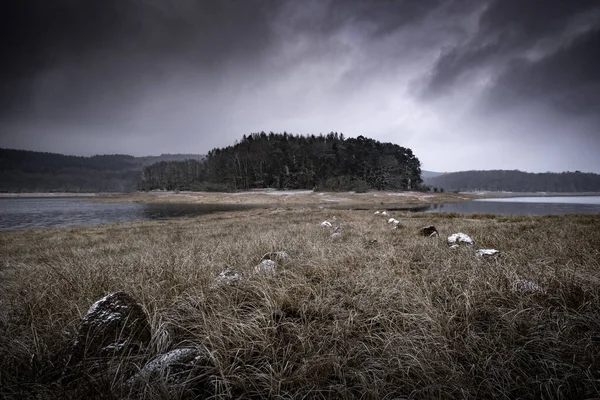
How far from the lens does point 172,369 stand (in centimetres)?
183

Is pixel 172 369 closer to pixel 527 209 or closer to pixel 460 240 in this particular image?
pixel 460 240

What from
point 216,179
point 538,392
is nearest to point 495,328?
point 538,392

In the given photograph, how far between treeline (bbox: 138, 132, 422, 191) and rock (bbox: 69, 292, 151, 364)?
73.7m

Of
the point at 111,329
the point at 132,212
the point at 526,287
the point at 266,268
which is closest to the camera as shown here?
the point at 111,329

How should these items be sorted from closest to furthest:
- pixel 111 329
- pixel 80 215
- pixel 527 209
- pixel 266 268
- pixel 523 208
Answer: pixel 111 329, pixel 266 268, pixel 80 215, pixel 527 209, pixel 523 208

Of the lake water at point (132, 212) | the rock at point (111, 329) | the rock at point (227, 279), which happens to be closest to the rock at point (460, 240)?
the rock at point (227, 279)

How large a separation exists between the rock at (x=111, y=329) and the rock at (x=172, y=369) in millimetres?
408

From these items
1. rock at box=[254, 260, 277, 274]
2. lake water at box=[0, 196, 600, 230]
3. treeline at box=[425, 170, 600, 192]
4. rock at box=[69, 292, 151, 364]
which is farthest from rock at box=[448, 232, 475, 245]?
treeline at box=[425, 170, 600, 192]

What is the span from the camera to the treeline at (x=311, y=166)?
84.4 meters

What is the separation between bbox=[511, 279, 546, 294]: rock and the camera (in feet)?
9.48

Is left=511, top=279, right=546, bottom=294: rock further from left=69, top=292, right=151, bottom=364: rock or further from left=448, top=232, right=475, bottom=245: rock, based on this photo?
left=69, top=292, right=151, bottom=364: rock

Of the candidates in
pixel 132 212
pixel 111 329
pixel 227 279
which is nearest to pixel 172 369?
pixel 111 329

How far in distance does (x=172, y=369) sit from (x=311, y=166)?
86078 mm

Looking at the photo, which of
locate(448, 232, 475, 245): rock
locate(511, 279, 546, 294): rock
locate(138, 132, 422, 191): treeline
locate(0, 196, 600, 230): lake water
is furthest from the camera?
locate(138, 132, 422, 191): treeline
